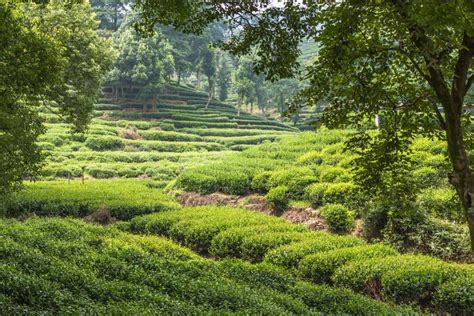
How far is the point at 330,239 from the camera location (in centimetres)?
1495

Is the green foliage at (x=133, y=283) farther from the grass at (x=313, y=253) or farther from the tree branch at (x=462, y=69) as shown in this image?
the tree branch at (x=462, y=69)

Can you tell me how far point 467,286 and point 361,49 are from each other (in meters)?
7.41

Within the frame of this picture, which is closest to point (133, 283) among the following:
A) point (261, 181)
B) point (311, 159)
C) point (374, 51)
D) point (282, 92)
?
point (374, 51)

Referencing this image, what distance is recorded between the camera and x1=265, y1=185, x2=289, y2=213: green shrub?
20.2m

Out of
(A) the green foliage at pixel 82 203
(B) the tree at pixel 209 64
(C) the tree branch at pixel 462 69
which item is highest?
(B) the tree at pixel 209 64

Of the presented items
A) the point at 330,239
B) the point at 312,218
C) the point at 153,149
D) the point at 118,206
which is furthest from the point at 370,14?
the point at 153,149

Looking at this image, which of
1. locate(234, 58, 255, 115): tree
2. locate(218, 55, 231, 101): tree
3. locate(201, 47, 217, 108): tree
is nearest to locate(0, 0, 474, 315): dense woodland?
locate(234, 58, 255, 115): tree

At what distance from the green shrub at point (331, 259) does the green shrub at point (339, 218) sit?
2876 millimetres

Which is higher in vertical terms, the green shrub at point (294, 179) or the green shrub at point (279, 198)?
the green shrub at point (294, 179)

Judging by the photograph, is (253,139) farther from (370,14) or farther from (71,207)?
(370,14)

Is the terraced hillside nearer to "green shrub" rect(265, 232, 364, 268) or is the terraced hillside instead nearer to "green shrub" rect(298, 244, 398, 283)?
"green shrub" rect(265, 232, 364, 268)

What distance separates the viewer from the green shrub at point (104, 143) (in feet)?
144

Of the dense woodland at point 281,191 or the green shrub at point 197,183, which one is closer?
the dense woodland at point 281,191

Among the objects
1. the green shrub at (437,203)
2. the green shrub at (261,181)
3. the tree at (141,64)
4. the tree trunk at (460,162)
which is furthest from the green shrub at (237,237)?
the tree at (141,64)
